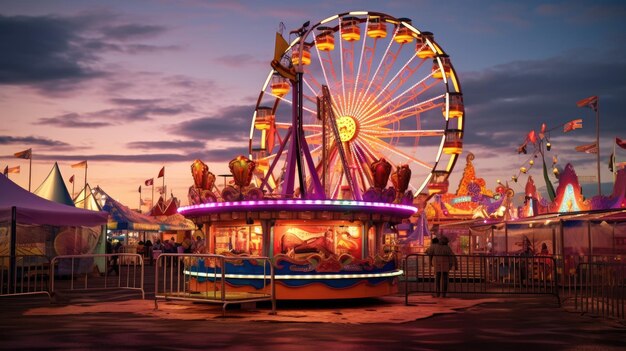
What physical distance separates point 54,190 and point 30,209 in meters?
9.38

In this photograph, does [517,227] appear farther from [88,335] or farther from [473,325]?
[88,335]

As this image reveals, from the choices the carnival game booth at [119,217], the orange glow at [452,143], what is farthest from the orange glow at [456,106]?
the carnival game booth at [119,217]

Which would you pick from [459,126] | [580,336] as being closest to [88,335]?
[580,336]

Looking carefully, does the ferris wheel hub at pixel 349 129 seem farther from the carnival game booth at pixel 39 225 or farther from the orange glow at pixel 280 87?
the carnival game booth at pixel 39 225

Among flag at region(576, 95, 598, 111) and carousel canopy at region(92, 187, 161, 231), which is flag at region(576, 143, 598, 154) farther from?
carousel canopy at region(92, 187, 161, 231)

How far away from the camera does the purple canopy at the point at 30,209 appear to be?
22922 millimetres

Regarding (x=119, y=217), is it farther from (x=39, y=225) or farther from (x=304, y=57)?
(x=304, y=57)

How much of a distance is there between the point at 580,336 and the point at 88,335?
716 centimetres

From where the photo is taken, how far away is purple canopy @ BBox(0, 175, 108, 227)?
22922 millimetres

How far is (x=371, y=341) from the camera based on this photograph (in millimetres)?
11375

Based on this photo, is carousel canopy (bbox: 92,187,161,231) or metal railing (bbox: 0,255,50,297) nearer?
metal railing (bbox: 0,255,50,297)

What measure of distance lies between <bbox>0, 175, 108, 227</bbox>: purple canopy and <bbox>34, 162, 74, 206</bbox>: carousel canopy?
626cm

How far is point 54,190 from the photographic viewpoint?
106ft

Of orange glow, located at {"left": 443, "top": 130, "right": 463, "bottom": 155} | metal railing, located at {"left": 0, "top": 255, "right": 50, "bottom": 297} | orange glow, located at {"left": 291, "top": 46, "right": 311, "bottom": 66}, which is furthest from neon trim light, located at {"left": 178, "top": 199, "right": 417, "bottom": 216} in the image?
orange glow, located at {"left": 291, "top": 46, "right": 311, "bottom": 66}
